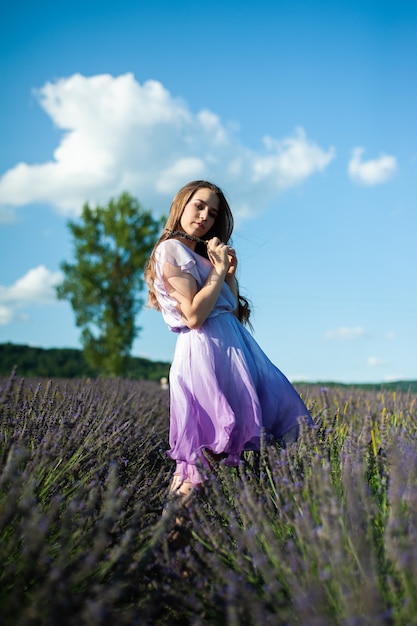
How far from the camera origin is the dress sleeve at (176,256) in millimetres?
2500

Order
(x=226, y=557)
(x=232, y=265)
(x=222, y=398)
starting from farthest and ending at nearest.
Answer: (x=232, y=265) < (x=222, y=398) < (x=226, y=557)

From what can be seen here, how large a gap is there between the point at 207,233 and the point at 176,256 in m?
0.49

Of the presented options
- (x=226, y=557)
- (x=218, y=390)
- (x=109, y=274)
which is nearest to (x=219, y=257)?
(x=218, y=390)

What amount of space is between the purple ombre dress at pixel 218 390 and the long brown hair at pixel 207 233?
258mm

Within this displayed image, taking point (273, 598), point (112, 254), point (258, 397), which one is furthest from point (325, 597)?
point (112, 254)

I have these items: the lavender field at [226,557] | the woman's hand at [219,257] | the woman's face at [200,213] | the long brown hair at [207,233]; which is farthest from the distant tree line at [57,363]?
the lavender field at [226,557]

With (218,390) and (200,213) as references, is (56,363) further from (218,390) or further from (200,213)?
(218,390)

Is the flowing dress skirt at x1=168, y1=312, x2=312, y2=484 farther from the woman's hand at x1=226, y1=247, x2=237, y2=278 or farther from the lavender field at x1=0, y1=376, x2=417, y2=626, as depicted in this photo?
the woman's hand at x1=226, y1=247, x2=237, y2=278

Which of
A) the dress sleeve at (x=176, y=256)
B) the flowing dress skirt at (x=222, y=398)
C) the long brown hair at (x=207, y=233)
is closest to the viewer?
the flowing dress skirt at (x=222, y=398)

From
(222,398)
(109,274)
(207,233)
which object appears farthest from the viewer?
(109,274)

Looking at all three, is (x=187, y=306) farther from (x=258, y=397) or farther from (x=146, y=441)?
(x=146, y=441)

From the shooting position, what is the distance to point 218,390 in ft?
7.64

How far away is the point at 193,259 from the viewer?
2.55 meters

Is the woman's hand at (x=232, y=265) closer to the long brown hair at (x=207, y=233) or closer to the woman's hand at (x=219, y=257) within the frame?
the woman's hand at (x=219, y=257)
